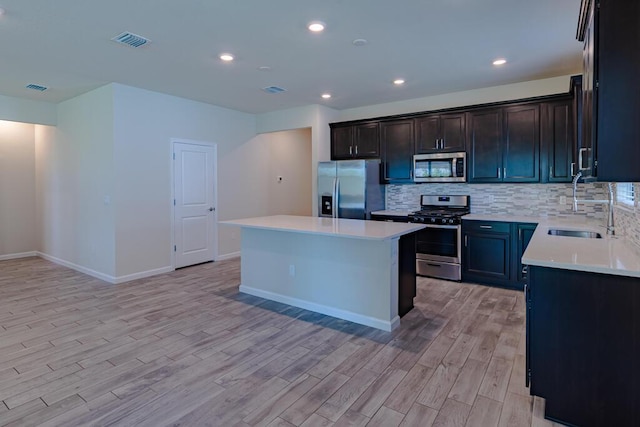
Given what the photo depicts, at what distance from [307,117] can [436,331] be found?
4188mm

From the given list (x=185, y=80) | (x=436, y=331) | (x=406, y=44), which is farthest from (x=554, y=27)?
(x=185, y=80)

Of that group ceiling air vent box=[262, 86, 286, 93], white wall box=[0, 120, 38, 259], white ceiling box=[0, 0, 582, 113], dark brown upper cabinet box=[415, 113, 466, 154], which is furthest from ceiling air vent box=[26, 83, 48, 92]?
dark brown upper cabinet box=[415, 113, 466, 154]

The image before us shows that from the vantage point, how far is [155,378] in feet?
8.09

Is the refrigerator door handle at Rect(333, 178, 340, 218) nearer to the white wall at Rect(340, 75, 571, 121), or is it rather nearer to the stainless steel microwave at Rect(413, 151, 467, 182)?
the stainless steel microwave at Rect(413, 151, 467, 182)

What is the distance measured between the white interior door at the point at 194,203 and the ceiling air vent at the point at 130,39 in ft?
7.48

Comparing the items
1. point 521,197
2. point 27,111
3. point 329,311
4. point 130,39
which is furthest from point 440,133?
point 27,111

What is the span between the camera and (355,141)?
607 cm

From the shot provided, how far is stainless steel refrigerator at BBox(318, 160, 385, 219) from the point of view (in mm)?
5488

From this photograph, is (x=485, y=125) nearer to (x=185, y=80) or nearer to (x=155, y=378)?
(x=185, y=80)

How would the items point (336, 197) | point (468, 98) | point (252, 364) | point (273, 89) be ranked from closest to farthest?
1. point (252, 364)
2. point (273, 89)
3. point (468, 98)
4. point (336, 197)

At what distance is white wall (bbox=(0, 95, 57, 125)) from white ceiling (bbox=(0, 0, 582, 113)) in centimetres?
61

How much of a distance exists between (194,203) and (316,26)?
3790 mm

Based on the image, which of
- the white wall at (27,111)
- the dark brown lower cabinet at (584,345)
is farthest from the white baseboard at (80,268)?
the dark brown lower cabinet at (584,345)

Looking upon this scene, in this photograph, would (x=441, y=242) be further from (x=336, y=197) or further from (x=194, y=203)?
(x=194, y=203)
